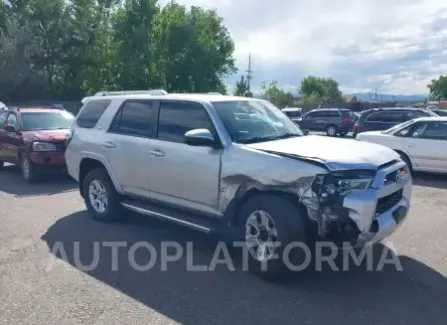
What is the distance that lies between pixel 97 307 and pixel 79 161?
11.1 ft

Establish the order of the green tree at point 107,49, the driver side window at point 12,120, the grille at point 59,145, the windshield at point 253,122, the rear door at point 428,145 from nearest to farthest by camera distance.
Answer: the windshield at point 253,122
the grille at point 59,145
the rear door at point 428,145
the driver side window at point 12,120
the green tree at point 107,49

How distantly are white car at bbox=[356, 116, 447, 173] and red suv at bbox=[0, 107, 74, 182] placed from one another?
7660 mm

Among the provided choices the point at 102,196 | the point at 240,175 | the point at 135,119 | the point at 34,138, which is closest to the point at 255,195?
the point at 240,175

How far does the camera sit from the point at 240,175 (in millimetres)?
4711

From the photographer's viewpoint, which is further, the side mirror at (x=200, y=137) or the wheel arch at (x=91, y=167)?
the wheel arch at (x=91, y=167)

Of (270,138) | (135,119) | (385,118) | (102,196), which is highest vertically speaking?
(135,119)

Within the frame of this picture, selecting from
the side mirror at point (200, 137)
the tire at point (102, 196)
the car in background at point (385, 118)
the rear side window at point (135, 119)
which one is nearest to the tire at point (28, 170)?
the tire at point (102, 196)

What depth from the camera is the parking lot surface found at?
3.83 meters

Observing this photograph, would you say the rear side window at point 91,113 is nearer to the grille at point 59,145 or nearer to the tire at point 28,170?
the grille at point 59,145

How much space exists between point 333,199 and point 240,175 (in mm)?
1023

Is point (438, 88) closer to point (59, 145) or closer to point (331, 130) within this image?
point (331, 130)

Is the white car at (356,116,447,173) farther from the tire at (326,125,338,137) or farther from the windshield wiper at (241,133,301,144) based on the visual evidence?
the tire at (326,125,338,137)

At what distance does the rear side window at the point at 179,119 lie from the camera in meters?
5.34

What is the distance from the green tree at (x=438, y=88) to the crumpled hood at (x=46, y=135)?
83.2 metres
